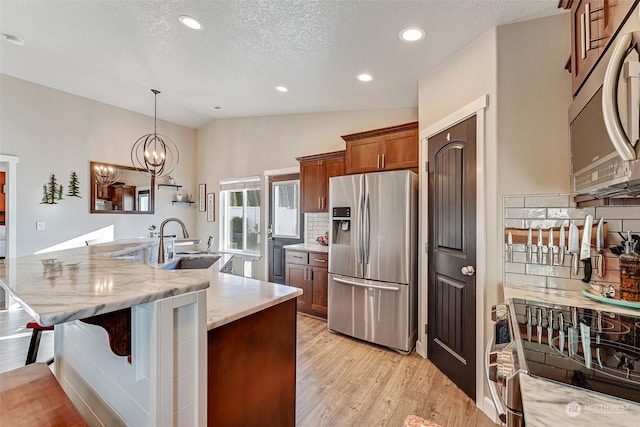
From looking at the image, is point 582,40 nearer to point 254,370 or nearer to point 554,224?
point 554,224

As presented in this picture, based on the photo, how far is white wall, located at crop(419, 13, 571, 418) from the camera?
6.00ft

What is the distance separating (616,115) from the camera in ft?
3.08

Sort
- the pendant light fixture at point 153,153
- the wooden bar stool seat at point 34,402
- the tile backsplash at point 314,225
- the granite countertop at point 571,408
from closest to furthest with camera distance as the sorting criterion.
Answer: the granite countertop at point 571,408 < the wooden bar stool seat at point 34,402 < the tile backsplash at point 314,225 < the pendant light fixture at point 153,153

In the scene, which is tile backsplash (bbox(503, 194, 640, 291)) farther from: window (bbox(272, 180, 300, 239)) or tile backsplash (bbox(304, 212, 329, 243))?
window (bbox(272, 180, 300, 239))

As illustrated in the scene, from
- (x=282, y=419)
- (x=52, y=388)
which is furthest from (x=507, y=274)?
(x=52, y=388)

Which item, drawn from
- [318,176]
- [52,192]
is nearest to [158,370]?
[318,176]

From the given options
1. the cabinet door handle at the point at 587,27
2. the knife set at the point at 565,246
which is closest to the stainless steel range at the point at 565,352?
the knife set at the point at 565,246

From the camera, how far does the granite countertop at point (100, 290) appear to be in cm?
68

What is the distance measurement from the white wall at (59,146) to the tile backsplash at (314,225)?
3180 millimetres

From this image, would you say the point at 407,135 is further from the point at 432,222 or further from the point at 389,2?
the point at 389,2

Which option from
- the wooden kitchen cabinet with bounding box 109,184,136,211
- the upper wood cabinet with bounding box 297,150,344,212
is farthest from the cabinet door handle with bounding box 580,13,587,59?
the wooden kitchen cabinet with bounding box 109,184,136,211

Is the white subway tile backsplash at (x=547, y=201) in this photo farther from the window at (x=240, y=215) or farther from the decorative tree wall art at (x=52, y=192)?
the decorative tree wall art at (x=52, y=192)

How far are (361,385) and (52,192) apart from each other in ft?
16.6

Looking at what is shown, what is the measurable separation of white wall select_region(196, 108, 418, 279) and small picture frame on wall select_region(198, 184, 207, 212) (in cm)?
11
